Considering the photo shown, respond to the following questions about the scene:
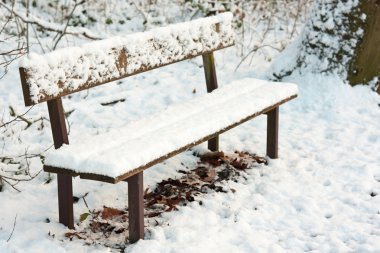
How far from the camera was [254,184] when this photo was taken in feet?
13.3

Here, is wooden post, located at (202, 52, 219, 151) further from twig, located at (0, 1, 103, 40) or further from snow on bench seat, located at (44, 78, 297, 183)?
twig, located at (0, 1, 103, 40)

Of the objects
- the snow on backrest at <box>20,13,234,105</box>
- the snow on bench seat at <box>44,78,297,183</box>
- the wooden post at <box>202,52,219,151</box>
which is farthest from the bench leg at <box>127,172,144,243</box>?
the wooden post at <box>202,52,219,151</box>

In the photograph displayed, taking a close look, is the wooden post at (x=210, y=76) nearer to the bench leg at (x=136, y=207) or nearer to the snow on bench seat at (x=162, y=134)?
the snow on bench seat at (x=162, y=134)

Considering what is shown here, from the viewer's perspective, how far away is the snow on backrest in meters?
3.08

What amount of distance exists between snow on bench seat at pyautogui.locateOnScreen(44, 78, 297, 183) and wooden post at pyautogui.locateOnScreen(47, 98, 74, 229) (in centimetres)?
9

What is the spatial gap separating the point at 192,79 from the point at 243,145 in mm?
1634

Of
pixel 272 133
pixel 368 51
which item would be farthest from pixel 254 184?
pixel 368 51

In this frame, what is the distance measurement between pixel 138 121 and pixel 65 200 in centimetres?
64

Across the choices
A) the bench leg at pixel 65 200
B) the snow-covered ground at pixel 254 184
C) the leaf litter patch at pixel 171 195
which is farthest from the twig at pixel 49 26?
the bench leg at pixel 65 200

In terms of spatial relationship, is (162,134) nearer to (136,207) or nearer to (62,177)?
(136,207)

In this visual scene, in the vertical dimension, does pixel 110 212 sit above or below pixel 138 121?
below

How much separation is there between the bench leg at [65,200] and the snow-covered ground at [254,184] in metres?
0.05

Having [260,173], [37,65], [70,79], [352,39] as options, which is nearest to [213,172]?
[260,173]

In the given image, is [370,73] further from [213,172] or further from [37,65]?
[37,65]
